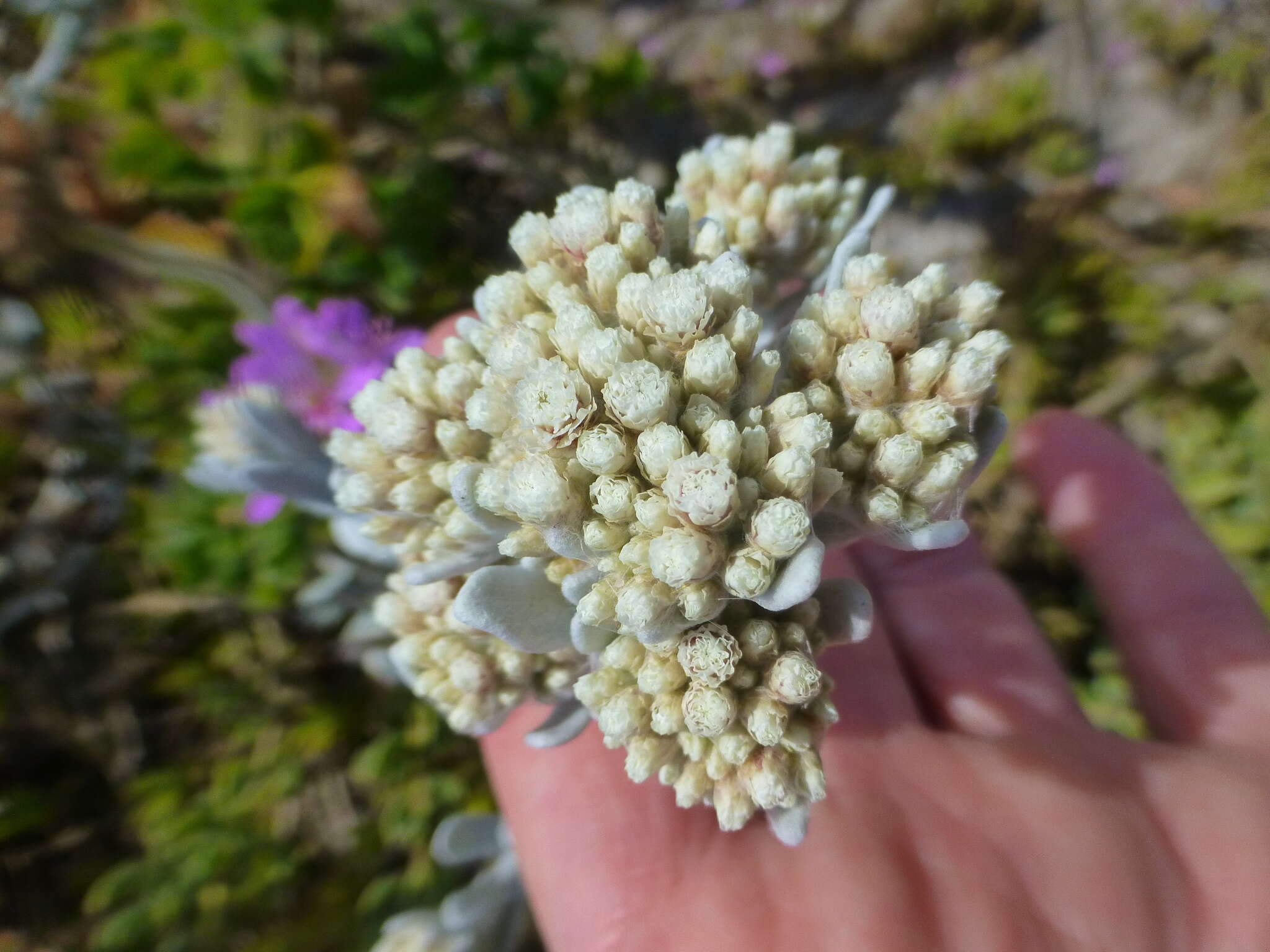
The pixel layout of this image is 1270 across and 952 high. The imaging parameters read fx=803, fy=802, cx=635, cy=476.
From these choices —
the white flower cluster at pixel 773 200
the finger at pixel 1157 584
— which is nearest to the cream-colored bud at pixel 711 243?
the white flower cluster at pixel 773 200

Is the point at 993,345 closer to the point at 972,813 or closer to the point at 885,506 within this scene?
the point at 885,506

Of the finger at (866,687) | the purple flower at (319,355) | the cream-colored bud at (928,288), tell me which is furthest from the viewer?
the purple flower at (319,355)

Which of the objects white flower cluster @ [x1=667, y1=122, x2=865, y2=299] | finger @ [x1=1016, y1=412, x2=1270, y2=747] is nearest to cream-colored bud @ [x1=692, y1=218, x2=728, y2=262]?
white flower cluster @ [x1=667, y1=122, x2=865, y2=299]

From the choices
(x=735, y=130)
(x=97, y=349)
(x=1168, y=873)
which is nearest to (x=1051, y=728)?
(x=1168, y=873)

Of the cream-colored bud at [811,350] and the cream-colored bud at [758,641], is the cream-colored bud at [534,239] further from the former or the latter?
the cream-colored bud at [758,641]

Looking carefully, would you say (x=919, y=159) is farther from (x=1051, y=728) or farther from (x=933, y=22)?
(x=1051, y=728)

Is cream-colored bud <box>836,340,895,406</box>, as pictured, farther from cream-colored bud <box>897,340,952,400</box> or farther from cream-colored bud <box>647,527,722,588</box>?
cream-colored bud <box>647,527,722,588</box>
